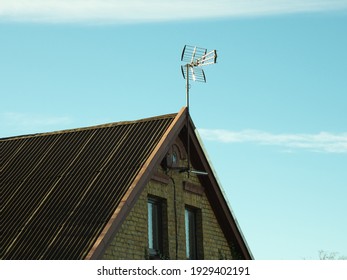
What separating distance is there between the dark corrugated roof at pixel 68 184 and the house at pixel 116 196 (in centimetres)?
3

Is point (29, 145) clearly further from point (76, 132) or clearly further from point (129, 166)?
point (129, 166)

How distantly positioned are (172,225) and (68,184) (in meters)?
3.42

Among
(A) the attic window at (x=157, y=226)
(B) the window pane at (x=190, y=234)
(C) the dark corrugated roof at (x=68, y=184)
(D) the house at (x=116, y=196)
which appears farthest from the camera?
(B) the window pane at (x=190, y=234)

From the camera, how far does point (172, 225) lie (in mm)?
34094

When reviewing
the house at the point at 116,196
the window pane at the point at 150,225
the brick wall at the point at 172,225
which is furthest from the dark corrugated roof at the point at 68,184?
the window pane at the point at 150,225

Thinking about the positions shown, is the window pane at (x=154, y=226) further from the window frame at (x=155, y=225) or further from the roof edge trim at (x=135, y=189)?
the roof edge trim at (x=135, y=189)

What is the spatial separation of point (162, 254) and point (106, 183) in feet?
9.96

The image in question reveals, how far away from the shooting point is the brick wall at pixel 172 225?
31531 millimetres

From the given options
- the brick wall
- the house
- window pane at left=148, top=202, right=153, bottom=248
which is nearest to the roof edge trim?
the house

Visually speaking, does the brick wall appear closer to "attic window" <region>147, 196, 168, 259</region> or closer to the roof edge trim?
"attic window" <region>147, 196, 168, 259</region>

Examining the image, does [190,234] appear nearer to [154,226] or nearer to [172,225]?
[172,225]

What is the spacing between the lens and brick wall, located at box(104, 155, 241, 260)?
31531 mm
